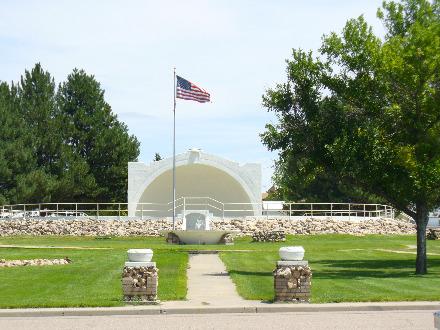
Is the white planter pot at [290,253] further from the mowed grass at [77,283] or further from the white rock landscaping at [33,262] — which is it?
the white rock landscaping at [33,262]

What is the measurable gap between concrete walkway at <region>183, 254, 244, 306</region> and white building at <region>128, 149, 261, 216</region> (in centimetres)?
2683

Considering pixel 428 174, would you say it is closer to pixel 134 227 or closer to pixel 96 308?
pixel 96 308

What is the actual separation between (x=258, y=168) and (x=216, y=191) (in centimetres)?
729

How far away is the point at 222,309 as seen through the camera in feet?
50.4

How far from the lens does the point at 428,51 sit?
2336cm

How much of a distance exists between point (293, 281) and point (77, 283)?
21.5ft

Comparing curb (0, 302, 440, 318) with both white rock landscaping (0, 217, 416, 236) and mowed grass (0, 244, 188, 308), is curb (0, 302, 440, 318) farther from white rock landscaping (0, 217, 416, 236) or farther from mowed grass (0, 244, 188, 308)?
white rock landscaping (0, 217, 416, 236)

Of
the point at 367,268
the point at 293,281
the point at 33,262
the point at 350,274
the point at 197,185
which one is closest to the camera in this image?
the point at 293,281

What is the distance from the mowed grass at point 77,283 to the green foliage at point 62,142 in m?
35.8

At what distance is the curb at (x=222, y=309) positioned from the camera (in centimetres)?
1487

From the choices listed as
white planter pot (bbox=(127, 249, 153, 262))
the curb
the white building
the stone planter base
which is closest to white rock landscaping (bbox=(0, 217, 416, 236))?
the white building

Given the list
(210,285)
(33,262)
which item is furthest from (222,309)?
(33,262)

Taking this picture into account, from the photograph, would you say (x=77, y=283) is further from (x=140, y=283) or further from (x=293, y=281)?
(x=293, y=281)

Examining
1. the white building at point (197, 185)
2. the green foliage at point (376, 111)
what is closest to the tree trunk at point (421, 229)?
the green foliage at point (376, 111)
